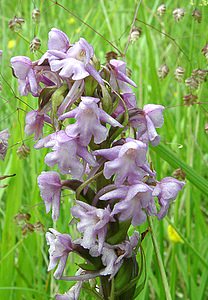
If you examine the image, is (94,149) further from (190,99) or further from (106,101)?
(190,99)

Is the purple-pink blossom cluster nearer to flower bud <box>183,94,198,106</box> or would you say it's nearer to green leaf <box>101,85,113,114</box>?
green leaf <box>101,85,113,114</box>

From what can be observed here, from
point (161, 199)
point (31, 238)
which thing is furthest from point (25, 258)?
point (161, 199)

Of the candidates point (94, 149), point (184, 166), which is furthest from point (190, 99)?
point (94, 149)

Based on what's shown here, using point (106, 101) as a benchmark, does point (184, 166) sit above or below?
below

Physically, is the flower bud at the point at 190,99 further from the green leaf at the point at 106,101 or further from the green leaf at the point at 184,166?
the green leaf at the point at 106,101

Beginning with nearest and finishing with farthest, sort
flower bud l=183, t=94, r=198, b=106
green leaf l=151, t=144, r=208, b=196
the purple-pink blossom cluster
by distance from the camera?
the purple-pink blossom cluster < green leaf l=151, t=144, r=208, b=196 < flower bud l=183, t=94, r=198, b=106

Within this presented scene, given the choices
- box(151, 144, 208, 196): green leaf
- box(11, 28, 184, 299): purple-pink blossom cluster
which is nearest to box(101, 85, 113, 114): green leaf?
box(11, 28, 184, 299): purple-pink blossom cluster

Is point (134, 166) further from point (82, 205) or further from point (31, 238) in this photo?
point (31, 238)

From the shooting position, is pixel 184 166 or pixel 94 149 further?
pixel 184 166

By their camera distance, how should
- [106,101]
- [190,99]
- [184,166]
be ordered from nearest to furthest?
1. [106,101]
2. [184,166]
3. [190,99]
